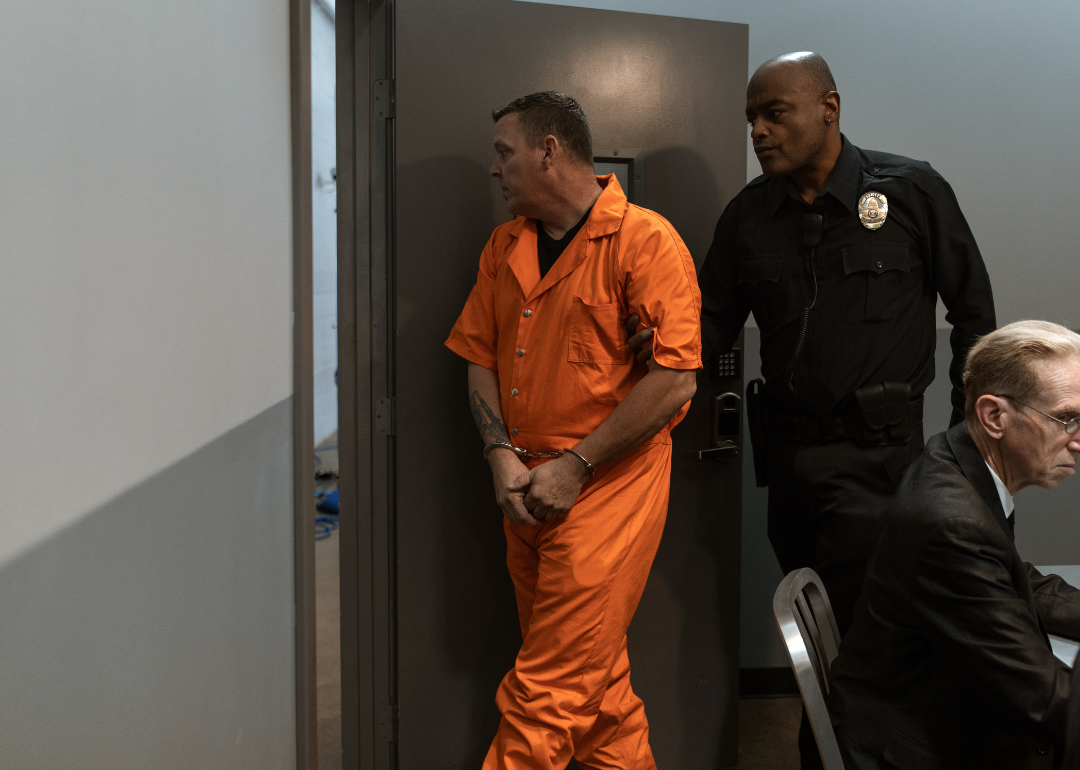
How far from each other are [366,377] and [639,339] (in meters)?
0.72

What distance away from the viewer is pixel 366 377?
189cm

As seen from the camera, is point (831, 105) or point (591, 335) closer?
point (591, 335)

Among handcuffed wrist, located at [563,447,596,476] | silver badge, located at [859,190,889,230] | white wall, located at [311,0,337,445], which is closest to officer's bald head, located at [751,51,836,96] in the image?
silver badge, located at [859,190,889,230]

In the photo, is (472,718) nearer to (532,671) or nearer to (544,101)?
(532,671)

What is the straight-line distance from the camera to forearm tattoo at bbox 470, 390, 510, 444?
5.45 feet

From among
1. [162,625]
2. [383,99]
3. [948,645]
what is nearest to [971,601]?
[948,645]

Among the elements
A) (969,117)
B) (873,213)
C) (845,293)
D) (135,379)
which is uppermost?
(969,117)

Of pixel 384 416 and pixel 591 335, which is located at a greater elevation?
pixel 591 335

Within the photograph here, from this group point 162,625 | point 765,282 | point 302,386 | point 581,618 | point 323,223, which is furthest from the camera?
point 323,223

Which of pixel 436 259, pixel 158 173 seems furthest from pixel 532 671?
pixel 158 173

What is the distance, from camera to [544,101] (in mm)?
1558

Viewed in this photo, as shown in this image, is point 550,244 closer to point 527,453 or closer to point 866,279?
point 527,453

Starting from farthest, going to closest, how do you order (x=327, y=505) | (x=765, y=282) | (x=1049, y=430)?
(x=327, y=505)
(x=765, y=282)
(x=1049, y=430)

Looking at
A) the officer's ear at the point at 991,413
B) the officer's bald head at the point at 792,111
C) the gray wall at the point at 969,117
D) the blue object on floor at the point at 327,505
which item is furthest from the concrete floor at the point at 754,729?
the blue object on floor at the point at 327,505
